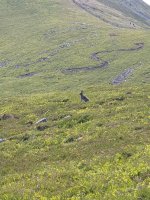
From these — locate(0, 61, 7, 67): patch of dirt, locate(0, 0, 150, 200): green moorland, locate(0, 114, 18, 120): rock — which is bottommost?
locate(0, 61, 7, 67): patch of dirt

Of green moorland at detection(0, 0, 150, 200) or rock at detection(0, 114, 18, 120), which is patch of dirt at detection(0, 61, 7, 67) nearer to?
green moorland at detection(0, 0, 150, 200)

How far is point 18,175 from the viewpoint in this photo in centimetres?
2453

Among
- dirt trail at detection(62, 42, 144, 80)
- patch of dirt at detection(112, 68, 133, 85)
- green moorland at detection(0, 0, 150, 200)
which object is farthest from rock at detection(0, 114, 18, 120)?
dirt trail at detection(62, 42, 144, 80)

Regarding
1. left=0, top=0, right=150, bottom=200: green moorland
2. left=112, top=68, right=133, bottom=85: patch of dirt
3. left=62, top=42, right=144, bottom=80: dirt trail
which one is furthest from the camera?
left=62, top=42, right=144, bottom=80: dirt trail

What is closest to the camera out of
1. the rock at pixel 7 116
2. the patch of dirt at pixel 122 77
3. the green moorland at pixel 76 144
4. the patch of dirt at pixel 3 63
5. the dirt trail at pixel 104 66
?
the green moorland at pixel 76 144

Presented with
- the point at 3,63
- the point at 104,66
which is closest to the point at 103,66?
the point at 104,66

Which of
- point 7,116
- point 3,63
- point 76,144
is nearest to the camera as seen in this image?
point 76,144

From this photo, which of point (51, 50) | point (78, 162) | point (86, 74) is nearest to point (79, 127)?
point (78, 162)

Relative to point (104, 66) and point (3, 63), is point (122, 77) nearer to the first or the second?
point (104, 66)

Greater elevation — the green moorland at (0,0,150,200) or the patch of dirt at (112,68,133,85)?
the green moorland at (0,0,150,200)

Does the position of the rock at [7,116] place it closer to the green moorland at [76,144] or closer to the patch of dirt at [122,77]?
the green moorland at [76,144]

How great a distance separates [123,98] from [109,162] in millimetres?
22270

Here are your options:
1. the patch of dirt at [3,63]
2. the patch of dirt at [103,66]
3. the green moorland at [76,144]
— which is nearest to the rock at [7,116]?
the green moorland at [76,144]

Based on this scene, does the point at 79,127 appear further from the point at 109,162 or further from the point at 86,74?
the point at 86,74
